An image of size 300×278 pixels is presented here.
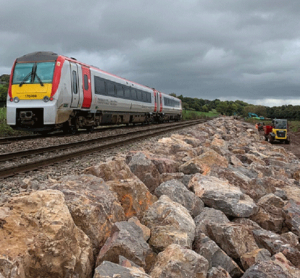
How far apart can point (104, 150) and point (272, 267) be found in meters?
7.14

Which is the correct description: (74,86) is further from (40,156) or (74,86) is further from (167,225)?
Result: (167,225)

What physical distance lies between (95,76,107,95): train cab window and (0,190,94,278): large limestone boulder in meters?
13.4

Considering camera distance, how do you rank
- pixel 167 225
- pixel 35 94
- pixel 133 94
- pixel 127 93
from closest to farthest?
1. pixel 167 225
2. pixel 35 94
3. pixel 127 93
4. pixel 133 94

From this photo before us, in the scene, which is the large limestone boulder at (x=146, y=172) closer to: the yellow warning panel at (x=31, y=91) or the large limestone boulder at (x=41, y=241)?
the large limestone boulder at (x=41, y=241)

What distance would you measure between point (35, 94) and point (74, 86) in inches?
72.0

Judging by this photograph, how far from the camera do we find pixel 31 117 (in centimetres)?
1190

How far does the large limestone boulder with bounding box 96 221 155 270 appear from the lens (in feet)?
8.54

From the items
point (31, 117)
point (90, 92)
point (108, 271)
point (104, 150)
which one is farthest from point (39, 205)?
point (90, 92)

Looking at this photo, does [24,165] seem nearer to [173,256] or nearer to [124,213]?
[124,213]

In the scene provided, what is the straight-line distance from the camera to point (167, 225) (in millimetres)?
3373

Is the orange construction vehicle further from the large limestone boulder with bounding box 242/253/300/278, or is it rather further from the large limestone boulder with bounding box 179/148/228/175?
the large limestone boulder with bounding box 242/253/300/278

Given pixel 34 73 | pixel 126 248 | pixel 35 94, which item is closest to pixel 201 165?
pixel 126 248

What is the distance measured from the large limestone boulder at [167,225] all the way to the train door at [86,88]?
440 inches

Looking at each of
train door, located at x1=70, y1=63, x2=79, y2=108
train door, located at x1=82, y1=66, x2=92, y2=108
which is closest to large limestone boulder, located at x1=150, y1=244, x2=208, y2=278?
train door, located at x1=70, y1=63, x2=79, y2=108
